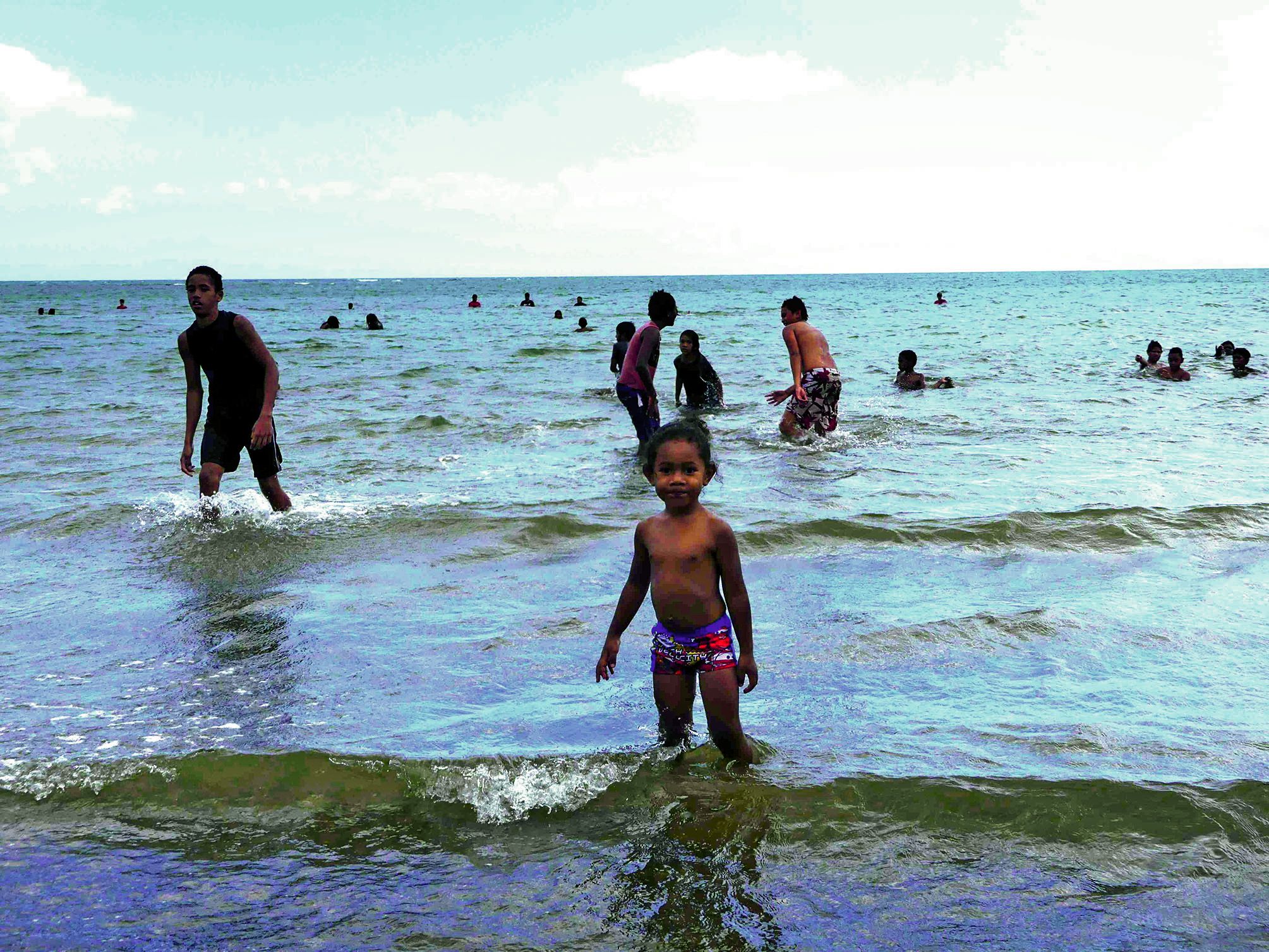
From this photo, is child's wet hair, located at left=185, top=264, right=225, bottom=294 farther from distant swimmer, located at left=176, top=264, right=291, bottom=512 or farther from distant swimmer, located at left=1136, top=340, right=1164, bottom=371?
distant swimmer, located at left=1136, top=340, right=1164, bottom=371

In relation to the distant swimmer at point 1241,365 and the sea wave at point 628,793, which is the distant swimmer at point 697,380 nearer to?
the distant swimmer at point 1241,365

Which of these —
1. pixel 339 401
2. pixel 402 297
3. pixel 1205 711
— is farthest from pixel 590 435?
pixel 402 297

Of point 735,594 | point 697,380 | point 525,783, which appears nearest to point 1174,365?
point 697,380

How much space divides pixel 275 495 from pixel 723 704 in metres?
4.86

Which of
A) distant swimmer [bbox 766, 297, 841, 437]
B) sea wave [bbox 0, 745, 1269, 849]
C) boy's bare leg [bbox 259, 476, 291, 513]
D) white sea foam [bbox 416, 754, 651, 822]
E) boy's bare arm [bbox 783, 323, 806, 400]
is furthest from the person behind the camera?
distant swimmer [bbox 766, 297, 841, 437]

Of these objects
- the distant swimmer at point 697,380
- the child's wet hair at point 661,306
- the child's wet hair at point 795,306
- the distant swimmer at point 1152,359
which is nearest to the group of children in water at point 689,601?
the child's wet hair at point 661,306

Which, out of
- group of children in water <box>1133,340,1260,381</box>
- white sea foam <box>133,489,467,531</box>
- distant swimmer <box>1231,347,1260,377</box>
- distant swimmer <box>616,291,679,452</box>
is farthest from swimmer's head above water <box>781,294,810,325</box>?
distant swimmer <box>1231,347,1260,377</box>

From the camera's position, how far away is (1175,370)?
1744 cm

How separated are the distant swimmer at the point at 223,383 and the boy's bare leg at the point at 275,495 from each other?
251 millimetres

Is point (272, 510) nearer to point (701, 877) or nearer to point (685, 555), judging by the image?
point (685, 555)

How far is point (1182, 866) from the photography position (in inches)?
123

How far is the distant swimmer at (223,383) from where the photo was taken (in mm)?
6695

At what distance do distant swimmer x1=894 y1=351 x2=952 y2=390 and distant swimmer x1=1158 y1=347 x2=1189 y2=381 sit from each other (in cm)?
361

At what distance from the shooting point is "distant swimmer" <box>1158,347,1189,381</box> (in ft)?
57.0
